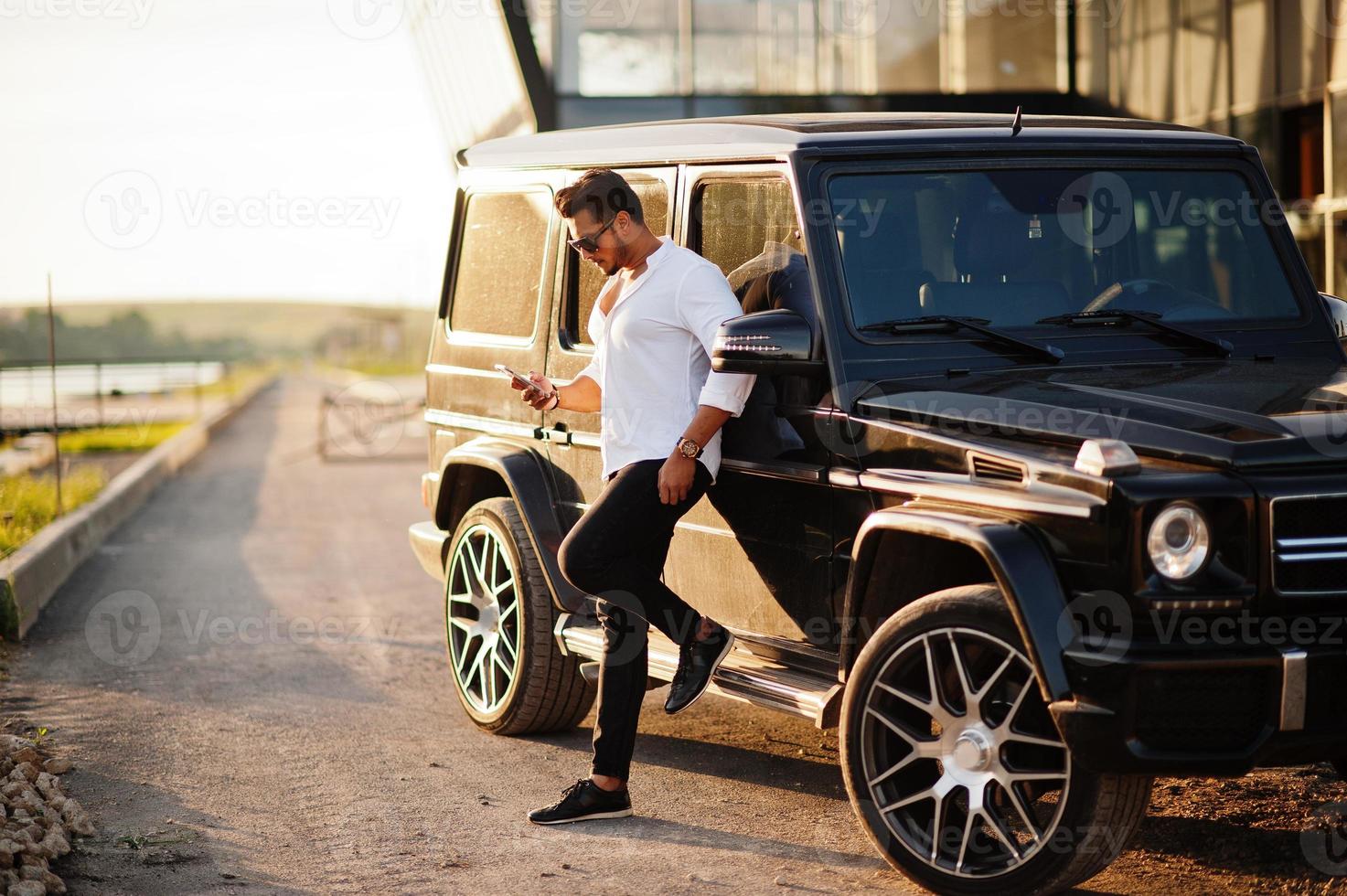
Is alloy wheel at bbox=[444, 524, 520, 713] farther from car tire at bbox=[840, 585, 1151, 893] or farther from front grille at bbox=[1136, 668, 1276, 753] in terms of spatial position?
front grille at bbox=[1136, 668, 1276, 753]

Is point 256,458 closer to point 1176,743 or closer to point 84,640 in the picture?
point 84,640

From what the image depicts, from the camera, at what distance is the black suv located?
12.7ft

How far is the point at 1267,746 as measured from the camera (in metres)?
3.88

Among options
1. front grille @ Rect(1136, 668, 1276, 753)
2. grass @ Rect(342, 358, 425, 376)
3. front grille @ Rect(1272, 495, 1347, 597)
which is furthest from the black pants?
grass @ Rect(342, 358, 425, 376)

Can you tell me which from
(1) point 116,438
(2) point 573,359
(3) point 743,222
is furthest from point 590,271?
(1) point 116,438

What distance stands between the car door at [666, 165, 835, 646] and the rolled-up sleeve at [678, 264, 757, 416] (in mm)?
139

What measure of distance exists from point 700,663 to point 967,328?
1.34 m

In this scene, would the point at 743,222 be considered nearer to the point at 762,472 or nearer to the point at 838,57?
the point at 762,472

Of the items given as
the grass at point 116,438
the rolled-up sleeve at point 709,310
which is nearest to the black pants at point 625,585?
the rolled-up sleeve at point 709,310

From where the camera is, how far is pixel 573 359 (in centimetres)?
615

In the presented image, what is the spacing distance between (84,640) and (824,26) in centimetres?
1480

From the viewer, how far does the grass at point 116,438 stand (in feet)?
72.2

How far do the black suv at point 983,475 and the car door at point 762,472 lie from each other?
14 mm

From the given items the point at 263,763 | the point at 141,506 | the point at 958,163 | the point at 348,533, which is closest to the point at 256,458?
the point at 141,506
